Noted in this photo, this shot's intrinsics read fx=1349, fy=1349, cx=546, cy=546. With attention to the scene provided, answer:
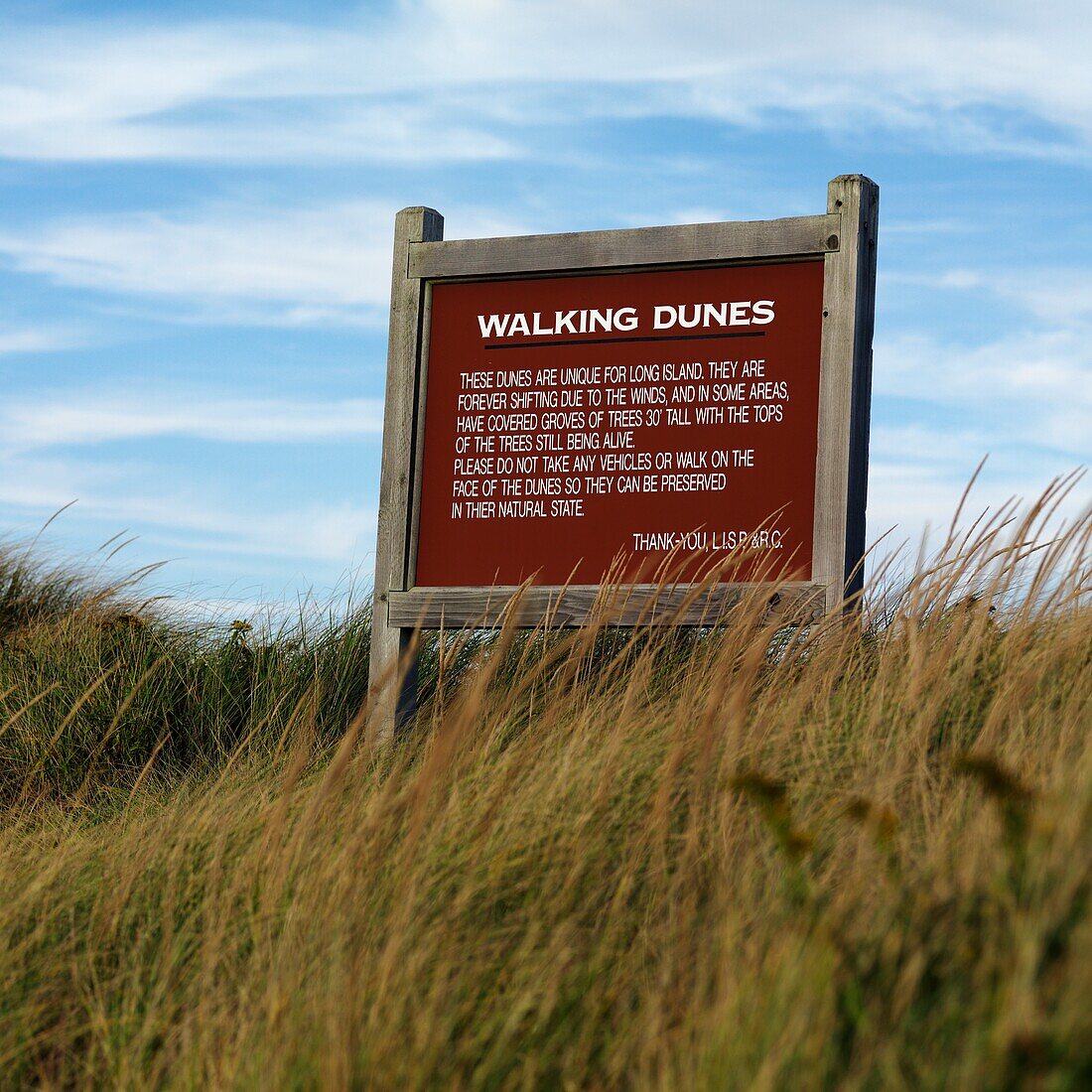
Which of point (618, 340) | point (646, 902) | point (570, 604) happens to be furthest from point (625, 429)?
point (646, 902)

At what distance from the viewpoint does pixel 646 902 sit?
2971 millimetres

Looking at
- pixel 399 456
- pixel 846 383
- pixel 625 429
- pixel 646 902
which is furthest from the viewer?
pixel 399 456

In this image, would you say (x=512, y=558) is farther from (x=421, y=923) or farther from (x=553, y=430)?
(x=421, y=923)

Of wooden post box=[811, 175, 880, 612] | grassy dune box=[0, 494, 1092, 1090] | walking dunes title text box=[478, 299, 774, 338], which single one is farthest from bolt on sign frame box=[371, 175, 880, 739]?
grassy dune box=[0, 494, 1092, 1090]

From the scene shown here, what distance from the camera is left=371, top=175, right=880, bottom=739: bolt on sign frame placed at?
19.6 feet

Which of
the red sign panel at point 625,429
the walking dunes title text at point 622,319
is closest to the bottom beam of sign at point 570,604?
the red sign panel at point 625,429

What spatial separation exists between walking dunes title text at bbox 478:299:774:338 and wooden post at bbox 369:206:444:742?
0.42 m

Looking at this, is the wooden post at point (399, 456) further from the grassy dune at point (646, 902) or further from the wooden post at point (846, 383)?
the wooden post at point (846, 383)

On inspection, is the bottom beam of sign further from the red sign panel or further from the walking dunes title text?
the walking dunes title text

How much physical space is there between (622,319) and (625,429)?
0.55m

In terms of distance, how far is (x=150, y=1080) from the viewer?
275cm

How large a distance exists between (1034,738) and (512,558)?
3.40 metres

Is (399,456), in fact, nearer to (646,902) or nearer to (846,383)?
(846,383)

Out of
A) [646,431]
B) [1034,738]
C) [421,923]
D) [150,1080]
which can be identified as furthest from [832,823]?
[646,431]
